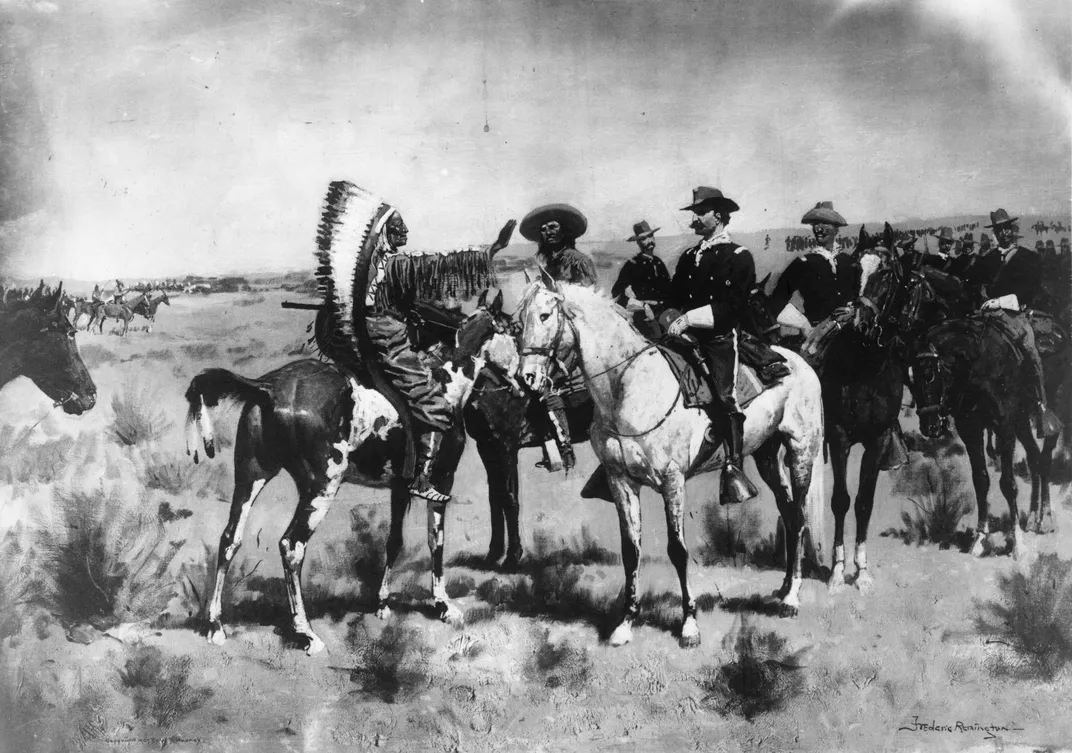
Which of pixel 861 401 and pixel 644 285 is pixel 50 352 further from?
pixel 861 401

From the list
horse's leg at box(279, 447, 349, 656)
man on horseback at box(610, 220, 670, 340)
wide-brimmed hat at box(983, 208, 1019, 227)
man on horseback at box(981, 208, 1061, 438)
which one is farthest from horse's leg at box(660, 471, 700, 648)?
wide-brimmed hat at box(983, 208, 1019, 227)

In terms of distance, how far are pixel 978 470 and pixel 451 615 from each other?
331cm

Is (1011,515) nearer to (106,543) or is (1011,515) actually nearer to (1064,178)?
(1064,178)

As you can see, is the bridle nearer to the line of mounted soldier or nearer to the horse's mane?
the horse's mane

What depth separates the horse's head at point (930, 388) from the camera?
6.05 metres

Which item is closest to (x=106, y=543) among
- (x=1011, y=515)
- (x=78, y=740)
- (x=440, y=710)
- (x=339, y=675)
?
(x=78, y=740)

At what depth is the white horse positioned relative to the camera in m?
5.44

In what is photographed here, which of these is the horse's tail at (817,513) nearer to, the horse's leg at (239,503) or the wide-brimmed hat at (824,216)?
the wide-brimmed hat at (824,216)

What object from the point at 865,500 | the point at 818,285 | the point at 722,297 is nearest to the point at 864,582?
the point at 865,500

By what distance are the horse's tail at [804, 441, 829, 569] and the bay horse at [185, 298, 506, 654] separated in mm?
2067

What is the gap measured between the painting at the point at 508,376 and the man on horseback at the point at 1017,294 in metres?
0.02

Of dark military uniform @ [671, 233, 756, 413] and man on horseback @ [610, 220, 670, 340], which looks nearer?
dark military uniform @ [671, 233, 756, 413]

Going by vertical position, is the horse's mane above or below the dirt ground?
above

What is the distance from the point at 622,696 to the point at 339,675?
168 cm
